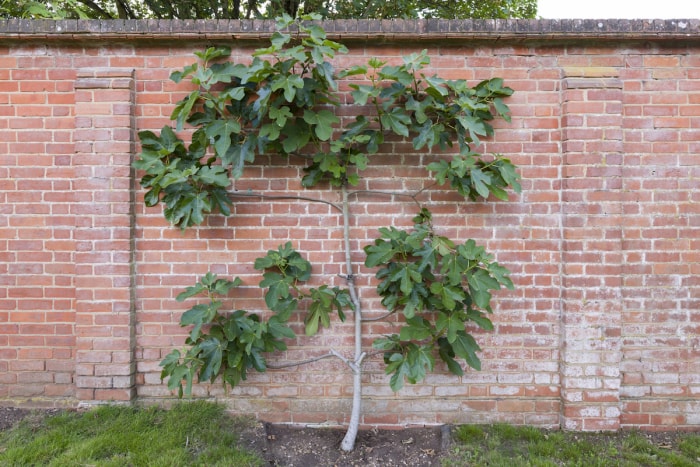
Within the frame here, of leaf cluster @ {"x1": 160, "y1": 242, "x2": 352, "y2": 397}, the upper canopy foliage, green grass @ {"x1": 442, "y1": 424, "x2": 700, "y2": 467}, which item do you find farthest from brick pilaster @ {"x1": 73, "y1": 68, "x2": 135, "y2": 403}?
the upper canopy foliage

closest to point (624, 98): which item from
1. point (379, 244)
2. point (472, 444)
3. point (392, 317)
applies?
point (379, 244)

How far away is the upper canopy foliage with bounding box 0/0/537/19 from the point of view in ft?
21.6

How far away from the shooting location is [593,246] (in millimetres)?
3074

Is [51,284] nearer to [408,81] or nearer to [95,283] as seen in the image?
[95,283]

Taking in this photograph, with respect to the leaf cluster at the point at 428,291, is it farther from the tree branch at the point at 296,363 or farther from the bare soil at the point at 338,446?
the bare soil at the point at 338,446

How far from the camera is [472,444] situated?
2.93 metres

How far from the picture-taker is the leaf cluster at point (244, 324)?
289 cm

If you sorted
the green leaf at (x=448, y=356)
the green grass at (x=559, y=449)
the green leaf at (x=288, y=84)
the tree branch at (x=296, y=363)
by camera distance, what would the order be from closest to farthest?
the green leaf at (x=288, y=84) → the green grass at (x=559, y=449) → the green leaf at (x=448, y=356) → the tree branch at (x=296, y=363)

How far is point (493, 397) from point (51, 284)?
3.31 metres

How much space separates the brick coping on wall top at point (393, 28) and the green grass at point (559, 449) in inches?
109

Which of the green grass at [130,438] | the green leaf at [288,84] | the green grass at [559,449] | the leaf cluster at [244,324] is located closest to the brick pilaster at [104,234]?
the green grass at [130,438]

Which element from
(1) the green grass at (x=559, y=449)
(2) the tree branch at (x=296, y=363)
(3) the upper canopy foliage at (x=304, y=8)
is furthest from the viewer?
(3) the upper canopy foliage at (x=304, y=8)

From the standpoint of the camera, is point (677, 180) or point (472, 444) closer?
point (472, 444)

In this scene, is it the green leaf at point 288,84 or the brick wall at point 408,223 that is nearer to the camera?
the green leaf at point 288,84
